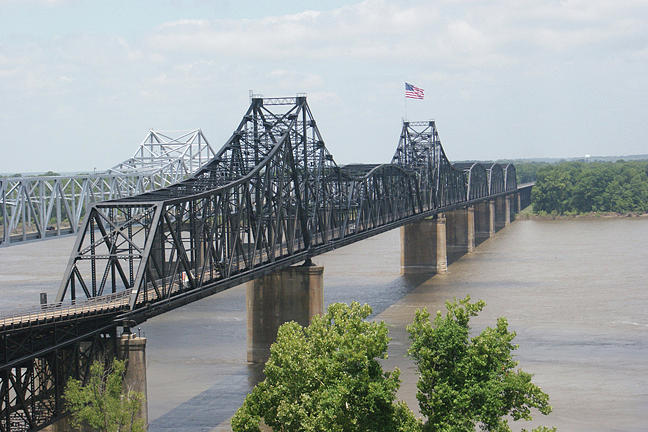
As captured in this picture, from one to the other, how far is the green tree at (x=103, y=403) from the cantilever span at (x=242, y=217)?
12.9 ft

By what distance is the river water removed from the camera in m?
45.6

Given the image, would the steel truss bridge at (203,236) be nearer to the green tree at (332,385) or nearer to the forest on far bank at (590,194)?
the green tree at (332,385)

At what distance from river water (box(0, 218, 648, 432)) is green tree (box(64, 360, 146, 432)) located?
7.61 m


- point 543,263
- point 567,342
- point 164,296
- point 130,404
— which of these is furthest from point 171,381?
point 543,263

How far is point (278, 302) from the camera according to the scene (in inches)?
2276

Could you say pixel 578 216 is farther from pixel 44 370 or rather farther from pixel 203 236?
pixel 44 370

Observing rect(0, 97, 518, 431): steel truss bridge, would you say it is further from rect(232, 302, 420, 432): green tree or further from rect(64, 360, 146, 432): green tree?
rect(232, 302, 420, 432): green tree

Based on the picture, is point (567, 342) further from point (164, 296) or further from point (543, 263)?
point (543, 263)

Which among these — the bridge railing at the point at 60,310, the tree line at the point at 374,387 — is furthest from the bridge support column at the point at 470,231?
the tree line at the point at 374,387

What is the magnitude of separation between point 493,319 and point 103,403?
39641 mm

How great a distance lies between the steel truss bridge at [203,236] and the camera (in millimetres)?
32625

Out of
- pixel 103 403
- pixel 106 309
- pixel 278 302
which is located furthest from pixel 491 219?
pixel 103 403

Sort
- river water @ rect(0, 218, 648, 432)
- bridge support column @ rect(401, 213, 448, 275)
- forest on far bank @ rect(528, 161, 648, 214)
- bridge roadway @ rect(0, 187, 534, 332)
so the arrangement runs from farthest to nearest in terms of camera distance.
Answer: forest on far bank @ rect(528, 161, 648, 214) < bridge support column @ rect(401, 213, 448, 275) < river water @ rect(0, 218, 648, 432) < bridge roadway @ rect(0, 187, 534, 332)

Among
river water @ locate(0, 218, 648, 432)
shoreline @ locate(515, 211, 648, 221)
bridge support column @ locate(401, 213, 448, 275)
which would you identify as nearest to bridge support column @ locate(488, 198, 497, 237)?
river water @ locate(0, 218, 648, 432)
